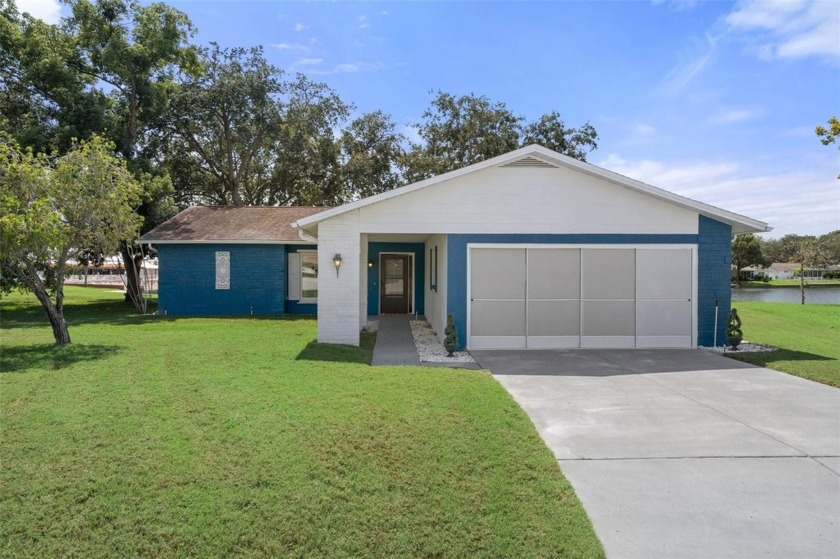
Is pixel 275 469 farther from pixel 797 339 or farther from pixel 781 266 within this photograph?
pixel 781 266

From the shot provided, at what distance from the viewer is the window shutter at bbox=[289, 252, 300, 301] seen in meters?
16.1

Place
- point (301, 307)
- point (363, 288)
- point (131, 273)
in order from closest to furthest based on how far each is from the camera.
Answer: point (363, 288) → point (301, 307) → point (131, 273)

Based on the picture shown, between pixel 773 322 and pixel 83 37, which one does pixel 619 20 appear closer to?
pixel 773 322

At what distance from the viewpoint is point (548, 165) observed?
33.1 ft

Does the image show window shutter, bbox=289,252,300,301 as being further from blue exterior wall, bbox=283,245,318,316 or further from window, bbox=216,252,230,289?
window, bbox=216,252,230,289

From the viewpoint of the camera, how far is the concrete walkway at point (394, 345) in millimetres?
8870

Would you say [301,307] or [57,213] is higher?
[57,213]

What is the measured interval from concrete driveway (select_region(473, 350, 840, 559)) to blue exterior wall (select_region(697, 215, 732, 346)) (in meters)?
2.39

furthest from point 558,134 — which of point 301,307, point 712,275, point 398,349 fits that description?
point 398,349

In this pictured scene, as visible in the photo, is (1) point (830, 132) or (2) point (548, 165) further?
(2) point (548, 165)

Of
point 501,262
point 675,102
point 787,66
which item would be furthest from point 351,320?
point 787,66

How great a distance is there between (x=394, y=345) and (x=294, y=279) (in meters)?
6.60

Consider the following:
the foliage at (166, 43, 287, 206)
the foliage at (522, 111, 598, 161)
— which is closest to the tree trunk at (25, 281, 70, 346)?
the foliage at (166, 43, 287, 206)

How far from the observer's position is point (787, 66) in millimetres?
10328
